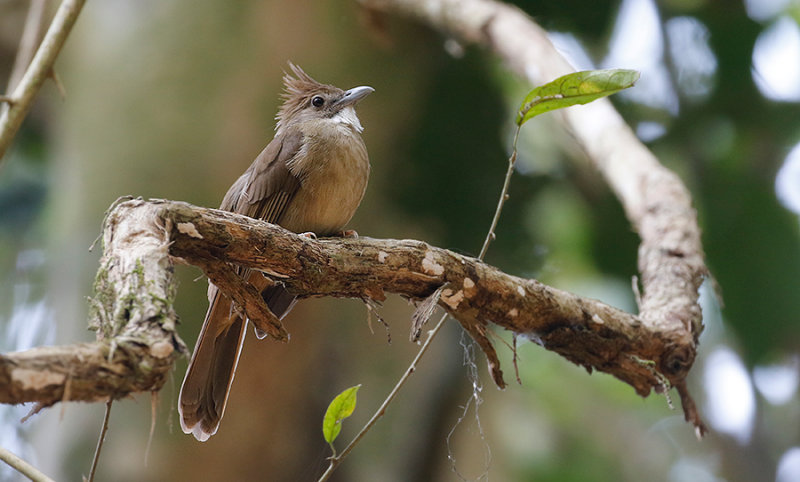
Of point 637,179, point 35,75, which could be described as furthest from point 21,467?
point 637,179

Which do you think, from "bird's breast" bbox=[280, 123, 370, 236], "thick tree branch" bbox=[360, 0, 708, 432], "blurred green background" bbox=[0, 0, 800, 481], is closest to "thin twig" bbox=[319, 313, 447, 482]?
"bird's breast" bbox=[280, 123, 370, 236]

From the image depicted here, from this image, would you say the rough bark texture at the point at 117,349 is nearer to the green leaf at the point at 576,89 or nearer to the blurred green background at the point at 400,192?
the green leaf at the point at 576,89

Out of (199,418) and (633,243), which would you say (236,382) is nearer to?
(199,418)

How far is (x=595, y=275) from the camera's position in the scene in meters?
6.16

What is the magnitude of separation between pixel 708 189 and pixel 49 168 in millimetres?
5422

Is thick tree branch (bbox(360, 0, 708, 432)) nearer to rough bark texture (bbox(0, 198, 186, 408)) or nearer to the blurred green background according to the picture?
the blurred green background

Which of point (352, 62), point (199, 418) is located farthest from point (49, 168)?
point (199, 418)

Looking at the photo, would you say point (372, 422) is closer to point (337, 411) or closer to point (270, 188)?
point (337, 411)

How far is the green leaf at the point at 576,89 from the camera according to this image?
2.48 meters

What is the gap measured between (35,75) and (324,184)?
3.64 ft

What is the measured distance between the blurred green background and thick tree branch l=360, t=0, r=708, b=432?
0.39 m

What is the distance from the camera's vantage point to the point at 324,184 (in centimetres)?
316

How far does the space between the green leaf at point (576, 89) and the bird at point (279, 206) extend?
90 cm

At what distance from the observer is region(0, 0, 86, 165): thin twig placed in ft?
8.55
